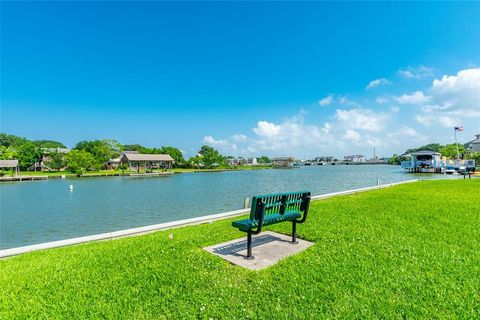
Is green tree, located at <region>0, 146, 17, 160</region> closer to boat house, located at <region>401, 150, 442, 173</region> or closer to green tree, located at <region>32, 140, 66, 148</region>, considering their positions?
green tree, located at <region>32, 140, 66, 148</region>

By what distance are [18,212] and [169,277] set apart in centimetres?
1769

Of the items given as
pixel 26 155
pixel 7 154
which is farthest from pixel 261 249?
pixel 26 155

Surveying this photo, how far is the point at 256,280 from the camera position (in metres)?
3.76

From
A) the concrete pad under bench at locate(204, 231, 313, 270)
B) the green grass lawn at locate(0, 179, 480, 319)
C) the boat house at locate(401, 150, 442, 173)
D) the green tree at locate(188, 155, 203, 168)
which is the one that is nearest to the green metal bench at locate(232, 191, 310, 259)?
the concrete pad under bench at locate(204, 231, 313, 270)

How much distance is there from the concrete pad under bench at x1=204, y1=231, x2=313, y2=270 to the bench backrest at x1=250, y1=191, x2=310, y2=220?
69 centimetres

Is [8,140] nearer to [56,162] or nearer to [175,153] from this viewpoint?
[56,162]

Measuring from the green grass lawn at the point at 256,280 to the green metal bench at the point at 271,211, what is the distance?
2.15 feet

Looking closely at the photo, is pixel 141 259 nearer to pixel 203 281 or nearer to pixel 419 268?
pixel 203 281

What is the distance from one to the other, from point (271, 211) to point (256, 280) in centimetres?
166

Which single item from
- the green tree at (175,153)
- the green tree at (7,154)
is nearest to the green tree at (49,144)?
the green tree at (7,154)

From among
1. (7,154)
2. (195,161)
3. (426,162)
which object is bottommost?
(426,162)

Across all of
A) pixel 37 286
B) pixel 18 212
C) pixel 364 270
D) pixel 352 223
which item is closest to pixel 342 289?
pixel 364 270

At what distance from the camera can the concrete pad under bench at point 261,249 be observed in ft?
14.6

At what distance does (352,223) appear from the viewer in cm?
692
